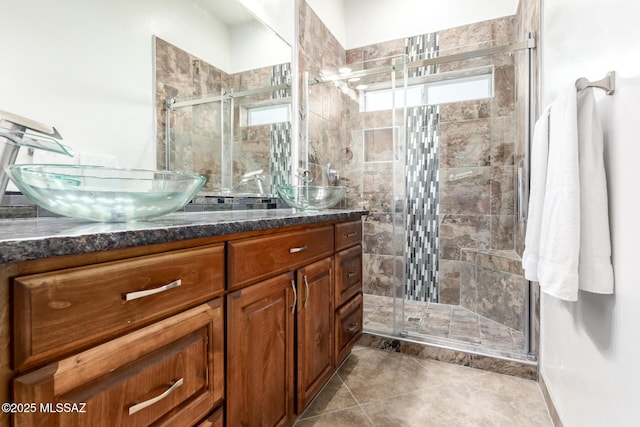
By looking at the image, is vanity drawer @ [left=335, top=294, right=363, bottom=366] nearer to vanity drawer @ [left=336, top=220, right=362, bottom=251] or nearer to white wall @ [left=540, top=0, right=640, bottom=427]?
vanity drawer @ [left=336, top=220, right=362, bottom=251]

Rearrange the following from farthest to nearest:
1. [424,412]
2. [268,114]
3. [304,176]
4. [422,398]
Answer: [304,176] → [268,114] → [422,398] → [424,412]

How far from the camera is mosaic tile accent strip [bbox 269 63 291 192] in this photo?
212 cm

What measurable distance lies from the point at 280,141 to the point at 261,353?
153 centimetres

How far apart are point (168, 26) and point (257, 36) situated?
0.68 metres

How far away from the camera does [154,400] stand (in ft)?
2.12

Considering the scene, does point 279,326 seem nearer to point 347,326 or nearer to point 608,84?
point 347,326

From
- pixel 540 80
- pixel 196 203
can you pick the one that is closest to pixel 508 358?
pixel 540 80

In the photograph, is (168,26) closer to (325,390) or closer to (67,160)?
(67,160)

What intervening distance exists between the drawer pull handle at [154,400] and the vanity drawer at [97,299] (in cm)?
16

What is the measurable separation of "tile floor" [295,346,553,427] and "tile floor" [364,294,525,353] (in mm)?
290

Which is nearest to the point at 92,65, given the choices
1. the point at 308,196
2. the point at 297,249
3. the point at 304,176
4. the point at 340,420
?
the point at 297,249

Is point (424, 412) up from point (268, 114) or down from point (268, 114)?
down

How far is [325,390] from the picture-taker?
1.66 meters

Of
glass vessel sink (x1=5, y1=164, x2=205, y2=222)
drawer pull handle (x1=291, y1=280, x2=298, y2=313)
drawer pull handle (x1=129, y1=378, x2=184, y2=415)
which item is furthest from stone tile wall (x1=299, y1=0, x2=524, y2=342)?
drawer pull handle (x1=129, y1=378, x2=184, y2=415)
